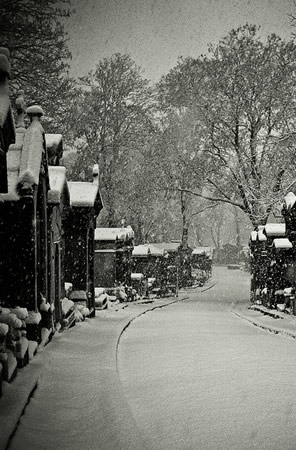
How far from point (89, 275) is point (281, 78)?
16.7 metres

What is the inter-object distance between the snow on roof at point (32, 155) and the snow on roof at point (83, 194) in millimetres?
6510

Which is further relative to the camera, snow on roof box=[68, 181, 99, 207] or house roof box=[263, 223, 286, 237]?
house roof box=[263, 223, 286, 237]

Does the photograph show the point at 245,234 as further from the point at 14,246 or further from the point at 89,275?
the point at 14,246

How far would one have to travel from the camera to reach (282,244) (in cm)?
2348

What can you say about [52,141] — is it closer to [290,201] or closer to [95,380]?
[95,380]

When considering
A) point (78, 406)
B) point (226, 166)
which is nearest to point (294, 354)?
point (78, 406)

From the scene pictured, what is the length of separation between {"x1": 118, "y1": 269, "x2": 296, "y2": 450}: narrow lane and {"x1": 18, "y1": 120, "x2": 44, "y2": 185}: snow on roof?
3.53 meters

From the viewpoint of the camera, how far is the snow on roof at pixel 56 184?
12.4 metres

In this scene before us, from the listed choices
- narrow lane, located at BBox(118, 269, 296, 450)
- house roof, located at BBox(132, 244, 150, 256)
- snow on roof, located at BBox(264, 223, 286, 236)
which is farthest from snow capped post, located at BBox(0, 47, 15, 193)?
house roof, located at BBox(132, 244, 150, 256)

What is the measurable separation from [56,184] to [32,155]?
8.68ft

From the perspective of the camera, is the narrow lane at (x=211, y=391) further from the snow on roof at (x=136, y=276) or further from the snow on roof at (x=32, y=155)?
the snow on roof at (x=136, y=276)

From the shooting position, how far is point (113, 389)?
764cm

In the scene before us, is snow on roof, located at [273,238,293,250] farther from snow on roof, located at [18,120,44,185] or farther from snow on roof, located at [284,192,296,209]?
snow on roof, located at [18,120,44,185]

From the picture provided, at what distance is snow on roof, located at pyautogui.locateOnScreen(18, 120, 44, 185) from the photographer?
9.94 m
